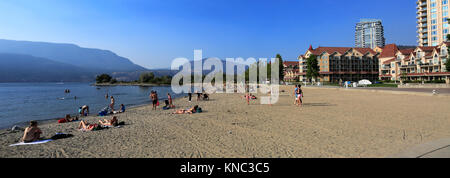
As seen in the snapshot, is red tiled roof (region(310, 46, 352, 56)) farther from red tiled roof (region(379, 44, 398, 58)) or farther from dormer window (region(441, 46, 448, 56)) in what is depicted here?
dormer window (region(441, 46, 448, 56))

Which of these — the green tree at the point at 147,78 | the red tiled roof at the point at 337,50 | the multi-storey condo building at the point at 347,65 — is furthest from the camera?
the green tree at the point at 147,78

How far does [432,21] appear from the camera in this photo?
236ft

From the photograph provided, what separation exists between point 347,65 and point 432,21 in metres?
28.5

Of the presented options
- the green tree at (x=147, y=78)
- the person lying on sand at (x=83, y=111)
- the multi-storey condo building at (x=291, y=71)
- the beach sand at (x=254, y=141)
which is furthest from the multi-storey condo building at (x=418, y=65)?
the green tree at (x=147, y=78)

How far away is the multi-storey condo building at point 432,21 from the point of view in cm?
6706

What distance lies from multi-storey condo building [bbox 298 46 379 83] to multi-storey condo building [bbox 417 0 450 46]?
51.9 ft

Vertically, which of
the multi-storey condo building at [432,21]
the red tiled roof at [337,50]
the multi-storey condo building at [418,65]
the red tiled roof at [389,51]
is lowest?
the multi-storey condo building at [418,65]

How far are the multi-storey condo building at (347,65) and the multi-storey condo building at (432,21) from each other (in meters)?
15.8

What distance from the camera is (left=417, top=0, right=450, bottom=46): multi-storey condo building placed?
67062 mm

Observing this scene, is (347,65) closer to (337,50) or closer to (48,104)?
(337,50)

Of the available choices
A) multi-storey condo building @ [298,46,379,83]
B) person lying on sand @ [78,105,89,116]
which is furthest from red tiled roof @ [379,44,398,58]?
person lying on sand @ [78,105,89,116]

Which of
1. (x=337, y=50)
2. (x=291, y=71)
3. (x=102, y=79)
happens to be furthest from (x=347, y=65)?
(x=102, y=79)

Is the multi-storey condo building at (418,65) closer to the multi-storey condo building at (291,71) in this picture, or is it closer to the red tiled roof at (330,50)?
the red tiled roof at (330,50)
